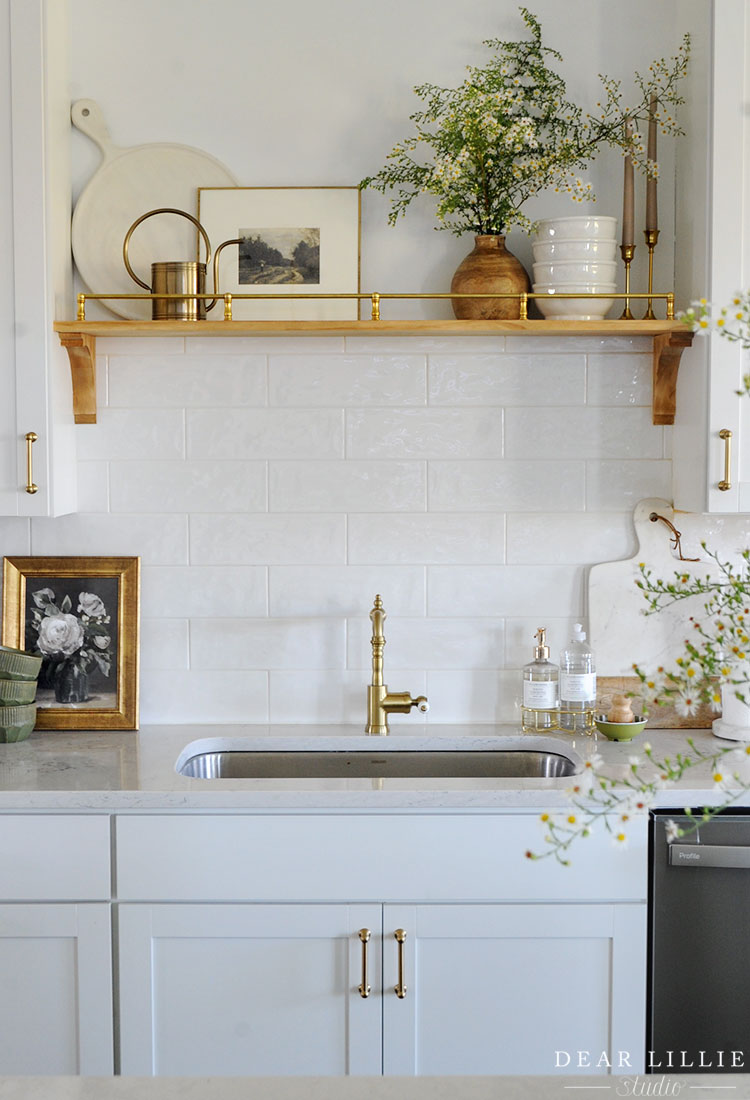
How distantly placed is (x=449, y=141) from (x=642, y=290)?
54cm

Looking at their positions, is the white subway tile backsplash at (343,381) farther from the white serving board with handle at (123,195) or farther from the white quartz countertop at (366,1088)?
the white quartz countertop at (366,1088)

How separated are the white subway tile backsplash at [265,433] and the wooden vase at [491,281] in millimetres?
385

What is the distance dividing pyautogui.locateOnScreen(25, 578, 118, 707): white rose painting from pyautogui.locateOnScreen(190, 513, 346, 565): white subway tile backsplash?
0.23 metres

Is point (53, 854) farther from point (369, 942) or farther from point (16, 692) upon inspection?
point (369, 942)

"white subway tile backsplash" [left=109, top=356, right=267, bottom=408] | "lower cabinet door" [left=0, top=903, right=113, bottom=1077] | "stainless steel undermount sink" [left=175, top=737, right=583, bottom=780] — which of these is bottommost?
"lower cabinet door" [left=0, top=903, right=113, bottom=1077]

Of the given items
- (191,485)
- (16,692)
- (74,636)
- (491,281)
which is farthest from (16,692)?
(491,281)

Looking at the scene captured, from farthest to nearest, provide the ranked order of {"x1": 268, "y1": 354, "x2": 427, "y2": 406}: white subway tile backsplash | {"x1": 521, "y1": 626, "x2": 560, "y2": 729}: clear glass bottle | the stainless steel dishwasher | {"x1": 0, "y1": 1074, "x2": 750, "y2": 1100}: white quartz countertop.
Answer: {"x1": 268, "y1": 354, "x2": 427, "y2": 406}: white subway tile backsplash → {"x1": 521, "y1": 626, "x2": 560, "y2": 729}: clear glass bottle → the stainless steel dishwasher → {"x1": 0, "y1": 1074, "x2": 750, "y2": 1100}: white quartz countertop

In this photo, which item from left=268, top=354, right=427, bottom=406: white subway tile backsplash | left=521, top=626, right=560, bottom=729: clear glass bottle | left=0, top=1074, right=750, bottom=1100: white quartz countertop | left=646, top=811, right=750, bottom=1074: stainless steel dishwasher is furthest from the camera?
left=268, top=354, right=427, bottom=406: white subway tile backsplash

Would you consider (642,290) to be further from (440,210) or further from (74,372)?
(74,372)

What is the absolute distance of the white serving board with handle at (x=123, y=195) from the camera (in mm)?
2533

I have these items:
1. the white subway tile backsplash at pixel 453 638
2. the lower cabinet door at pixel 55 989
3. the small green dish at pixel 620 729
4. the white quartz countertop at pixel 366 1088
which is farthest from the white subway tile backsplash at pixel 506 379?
the white quartz countertop at pixel 366 1088

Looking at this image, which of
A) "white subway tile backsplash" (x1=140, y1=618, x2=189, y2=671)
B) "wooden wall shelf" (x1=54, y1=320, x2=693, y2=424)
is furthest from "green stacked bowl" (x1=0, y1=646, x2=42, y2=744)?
"wooden wall shelf" (x1=54, y1=320, x2=693, y2=424)

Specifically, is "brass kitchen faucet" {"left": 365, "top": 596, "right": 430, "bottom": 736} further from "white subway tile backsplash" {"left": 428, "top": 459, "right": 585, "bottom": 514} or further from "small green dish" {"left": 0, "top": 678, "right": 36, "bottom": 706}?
"small green dish" {"left": 0, "top": 678, "right": 36, "bottom": 706}

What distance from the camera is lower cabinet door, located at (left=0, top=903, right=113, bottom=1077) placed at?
6.73ft
